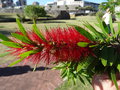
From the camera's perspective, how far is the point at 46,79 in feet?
16.5

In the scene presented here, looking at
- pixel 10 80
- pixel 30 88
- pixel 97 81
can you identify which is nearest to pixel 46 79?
pixel 30 88

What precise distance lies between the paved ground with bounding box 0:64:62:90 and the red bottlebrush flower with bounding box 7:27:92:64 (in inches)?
159

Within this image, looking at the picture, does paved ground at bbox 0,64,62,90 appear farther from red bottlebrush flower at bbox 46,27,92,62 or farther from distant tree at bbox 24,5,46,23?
distant tree at bbox 24,5,46,23

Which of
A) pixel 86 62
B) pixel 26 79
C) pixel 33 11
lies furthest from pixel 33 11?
pixel 86 62

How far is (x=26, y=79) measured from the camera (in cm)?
504

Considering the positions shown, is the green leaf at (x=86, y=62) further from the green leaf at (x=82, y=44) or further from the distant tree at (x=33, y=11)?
the distant tree at (x=33, y=11)

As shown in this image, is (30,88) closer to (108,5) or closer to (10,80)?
(10,80)

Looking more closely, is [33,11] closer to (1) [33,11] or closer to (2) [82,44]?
(1) [33,11]

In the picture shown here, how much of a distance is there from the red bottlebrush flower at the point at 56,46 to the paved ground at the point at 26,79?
404 centimetres

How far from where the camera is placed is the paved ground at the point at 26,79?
459cm

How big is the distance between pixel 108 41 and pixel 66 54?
0.18m

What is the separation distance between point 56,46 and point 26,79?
15.3 feet

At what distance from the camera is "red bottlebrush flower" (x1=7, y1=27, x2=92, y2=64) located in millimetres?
557

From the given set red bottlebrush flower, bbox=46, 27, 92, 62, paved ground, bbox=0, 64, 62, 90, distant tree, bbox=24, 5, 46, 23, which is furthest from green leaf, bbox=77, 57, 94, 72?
distant tree, bbox=24, 5, 46, 23
